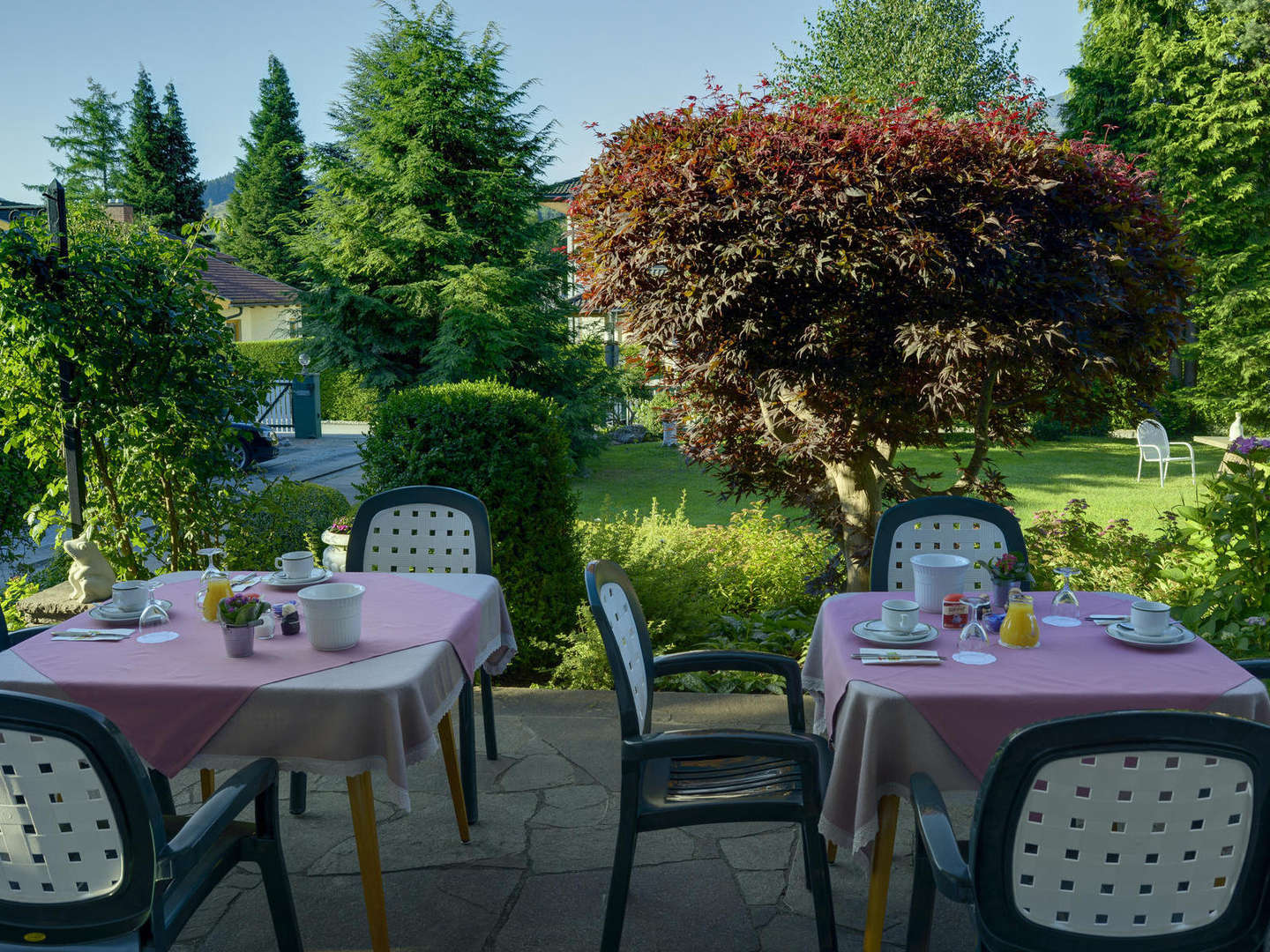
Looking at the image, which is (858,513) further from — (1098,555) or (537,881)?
(537,881)

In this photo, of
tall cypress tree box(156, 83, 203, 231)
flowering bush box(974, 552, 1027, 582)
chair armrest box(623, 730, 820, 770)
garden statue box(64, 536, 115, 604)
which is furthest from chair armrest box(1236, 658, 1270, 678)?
tall cypress tree box(156, 83, 203, 231)

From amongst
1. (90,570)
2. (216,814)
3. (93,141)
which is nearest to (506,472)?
(90,570)

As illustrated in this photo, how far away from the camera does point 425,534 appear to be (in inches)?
142

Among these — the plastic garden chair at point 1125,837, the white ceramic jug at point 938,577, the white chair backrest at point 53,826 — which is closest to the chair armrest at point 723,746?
the plastic garden chair at point 1125,837

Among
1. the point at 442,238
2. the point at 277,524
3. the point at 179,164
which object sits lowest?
the point at 277,524

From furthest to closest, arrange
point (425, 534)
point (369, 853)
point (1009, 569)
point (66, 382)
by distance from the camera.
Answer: point (66, 382) → point (425, 534) → point (1009, 569) → point (369, 853)

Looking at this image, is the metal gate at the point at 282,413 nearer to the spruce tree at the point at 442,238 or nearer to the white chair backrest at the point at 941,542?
the spruce tree at the point at 442,238

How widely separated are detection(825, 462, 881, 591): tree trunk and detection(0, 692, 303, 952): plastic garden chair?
383cm

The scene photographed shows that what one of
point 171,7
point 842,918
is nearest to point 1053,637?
point 842,918

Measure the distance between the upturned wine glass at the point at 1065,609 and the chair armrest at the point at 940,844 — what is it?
831 millimetres

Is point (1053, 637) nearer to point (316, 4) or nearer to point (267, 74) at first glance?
point (316, 4)

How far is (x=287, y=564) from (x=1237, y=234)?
66.6ft

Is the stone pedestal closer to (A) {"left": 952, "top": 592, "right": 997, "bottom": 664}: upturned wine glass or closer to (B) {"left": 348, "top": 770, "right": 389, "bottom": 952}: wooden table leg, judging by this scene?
(B) {"left": 348, "top": 770, "right": 389, "bottom": 952}: wooden table leg

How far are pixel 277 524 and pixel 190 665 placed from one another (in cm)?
310
